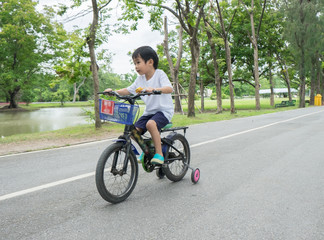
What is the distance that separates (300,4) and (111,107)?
34.7 m

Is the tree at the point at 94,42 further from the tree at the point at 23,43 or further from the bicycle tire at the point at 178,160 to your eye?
the tree at the point at 23,43

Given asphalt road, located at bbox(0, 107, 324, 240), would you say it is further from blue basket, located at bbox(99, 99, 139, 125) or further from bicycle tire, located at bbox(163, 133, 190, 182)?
blue basket, located at bbox(99, 99, 139, 125)

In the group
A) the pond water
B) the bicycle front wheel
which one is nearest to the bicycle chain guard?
the bicycle front wheel

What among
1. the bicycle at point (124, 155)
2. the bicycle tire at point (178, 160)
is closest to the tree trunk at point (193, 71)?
the bicycle tire at point (178, 160)

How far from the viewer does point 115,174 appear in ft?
11.3

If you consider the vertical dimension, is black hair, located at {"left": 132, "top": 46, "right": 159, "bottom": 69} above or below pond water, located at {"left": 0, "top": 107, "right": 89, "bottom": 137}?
above

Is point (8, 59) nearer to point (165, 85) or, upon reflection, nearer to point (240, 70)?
point (240, 70)

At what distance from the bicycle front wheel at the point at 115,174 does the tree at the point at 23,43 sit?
32.7m

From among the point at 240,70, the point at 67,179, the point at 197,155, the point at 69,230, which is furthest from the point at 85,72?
the point at 240,70

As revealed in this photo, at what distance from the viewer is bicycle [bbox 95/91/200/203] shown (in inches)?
125

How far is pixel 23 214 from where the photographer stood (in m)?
3.15

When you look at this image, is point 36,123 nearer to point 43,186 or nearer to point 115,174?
point 43,186

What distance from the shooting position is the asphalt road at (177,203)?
274cm

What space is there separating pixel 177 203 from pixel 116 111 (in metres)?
1.31
